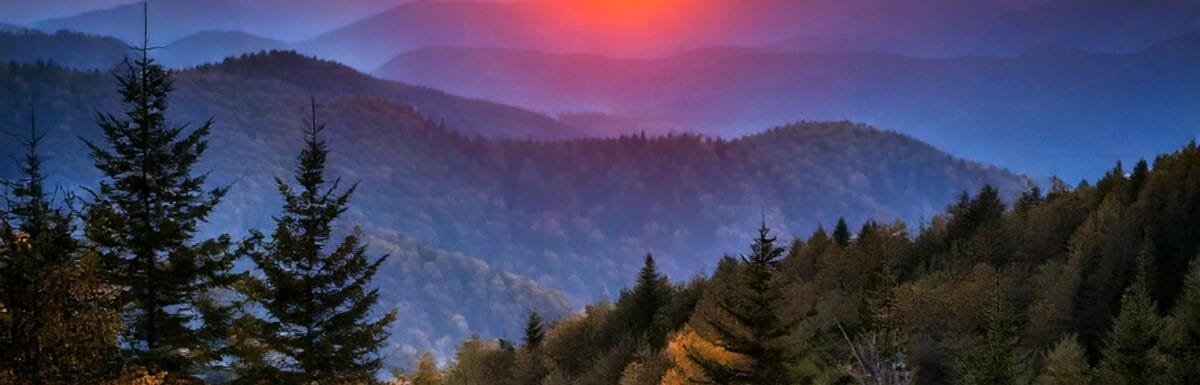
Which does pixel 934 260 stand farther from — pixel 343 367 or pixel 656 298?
pixel 343 367

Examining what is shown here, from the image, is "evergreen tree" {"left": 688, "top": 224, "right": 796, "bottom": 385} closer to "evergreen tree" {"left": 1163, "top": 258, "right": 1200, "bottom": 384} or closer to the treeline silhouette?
the treeline silhouette

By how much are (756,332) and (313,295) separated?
9.20m

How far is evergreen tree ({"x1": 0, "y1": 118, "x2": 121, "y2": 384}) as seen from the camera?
9.95m

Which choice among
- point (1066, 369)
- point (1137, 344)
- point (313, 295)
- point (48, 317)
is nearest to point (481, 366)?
point (1066, 369)

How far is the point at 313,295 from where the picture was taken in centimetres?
1569

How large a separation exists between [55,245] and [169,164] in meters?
5.10

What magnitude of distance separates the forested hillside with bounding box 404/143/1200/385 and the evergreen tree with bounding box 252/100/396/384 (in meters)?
1.92

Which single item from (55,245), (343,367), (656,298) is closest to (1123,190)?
(656,298)

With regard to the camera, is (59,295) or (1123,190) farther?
(1123,190)

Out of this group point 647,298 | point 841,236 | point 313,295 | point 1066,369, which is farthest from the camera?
point 841,236

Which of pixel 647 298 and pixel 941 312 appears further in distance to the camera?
pixel 647 298

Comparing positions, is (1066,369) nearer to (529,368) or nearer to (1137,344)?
(1137,344)

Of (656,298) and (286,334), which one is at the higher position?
(656,298)

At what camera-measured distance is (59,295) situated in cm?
1025
